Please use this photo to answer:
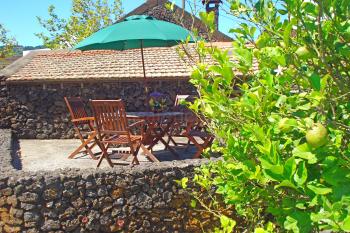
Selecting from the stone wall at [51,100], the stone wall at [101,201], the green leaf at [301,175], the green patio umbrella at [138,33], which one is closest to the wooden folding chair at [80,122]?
the green patio umbrella at [138,33]

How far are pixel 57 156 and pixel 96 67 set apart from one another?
4.40 m

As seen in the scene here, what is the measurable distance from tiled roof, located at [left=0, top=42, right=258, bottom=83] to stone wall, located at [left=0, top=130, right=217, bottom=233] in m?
5.47

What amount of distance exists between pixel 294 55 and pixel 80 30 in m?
35.2

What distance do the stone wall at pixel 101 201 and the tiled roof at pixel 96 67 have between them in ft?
17.9

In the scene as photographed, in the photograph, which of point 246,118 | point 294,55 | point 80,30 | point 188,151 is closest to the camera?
point 294,55

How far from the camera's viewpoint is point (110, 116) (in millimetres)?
6469

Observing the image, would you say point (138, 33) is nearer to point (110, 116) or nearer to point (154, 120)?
point (110, 116)

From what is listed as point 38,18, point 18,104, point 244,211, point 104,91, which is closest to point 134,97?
point 104,91

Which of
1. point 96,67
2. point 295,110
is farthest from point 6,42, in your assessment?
point 295,110

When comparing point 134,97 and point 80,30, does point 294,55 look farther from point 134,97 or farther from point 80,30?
point 80,30

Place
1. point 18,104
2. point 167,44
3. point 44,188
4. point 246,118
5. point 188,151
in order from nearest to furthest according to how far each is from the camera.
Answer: point 246,118 → point 44,188 → point 167,44 → point 188,151 → point 18,104

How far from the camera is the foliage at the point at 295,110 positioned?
1.48 metres

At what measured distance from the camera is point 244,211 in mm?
3262

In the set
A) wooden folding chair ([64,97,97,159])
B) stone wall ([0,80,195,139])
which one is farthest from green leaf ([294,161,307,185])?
stone wall ([0,80,195,139])
